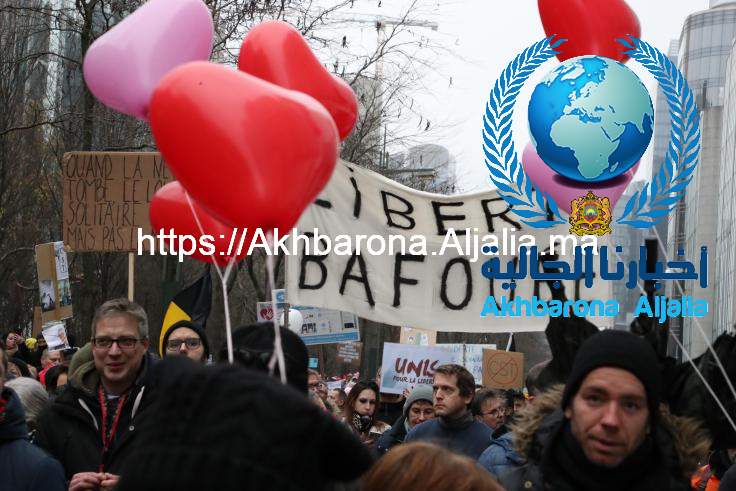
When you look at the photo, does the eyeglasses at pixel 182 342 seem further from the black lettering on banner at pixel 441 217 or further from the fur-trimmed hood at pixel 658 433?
the fur-trimmed hood at pixel 658 433

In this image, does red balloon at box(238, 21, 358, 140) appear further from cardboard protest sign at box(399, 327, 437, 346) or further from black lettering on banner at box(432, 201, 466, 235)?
cardboard protest sign at box(399, 327, 437, 346)

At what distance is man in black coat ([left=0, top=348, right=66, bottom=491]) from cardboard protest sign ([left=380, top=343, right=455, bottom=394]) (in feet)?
24.8

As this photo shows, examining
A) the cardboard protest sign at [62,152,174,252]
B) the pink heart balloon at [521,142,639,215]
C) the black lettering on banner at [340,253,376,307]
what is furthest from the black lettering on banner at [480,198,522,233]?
the cardboard protest sign at [62,152,174,252]

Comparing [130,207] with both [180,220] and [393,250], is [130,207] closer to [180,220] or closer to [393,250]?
[393,250]

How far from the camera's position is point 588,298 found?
7.02m

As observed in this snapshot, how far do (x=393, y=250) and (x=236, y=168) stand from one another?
3988 millimetres

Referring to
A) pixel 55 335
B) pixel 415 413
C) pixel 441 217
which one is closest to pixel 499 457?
pixel 441 217

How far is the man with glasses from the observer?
455 centimetres

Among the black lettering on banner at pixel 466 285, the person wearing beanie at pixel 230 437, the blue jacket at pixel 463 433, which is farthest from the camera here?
the black lettering on banner at pixel 466 285

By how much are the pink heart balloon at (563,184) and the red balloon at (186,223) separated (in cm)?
216

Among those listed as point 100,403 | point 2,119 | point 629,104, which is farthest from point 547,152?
point 2,119

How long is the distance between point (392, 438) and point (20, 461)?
437 cm

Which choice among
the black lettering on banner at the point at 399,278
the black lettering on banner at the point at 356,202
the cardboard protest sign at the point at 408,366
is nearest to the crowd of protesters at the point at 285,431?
the black lettering on banner at the point at 399,278

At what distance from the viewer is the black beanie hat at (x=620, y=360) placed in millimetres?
3201
